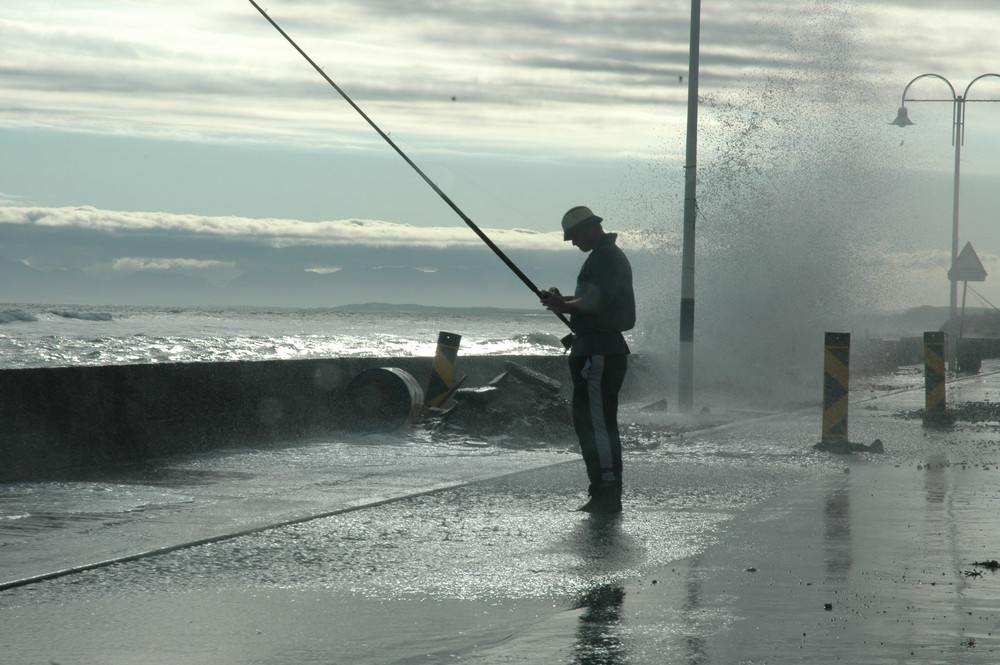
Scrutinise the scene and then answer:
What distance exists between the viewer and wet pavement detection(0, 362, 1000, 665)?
4297mm

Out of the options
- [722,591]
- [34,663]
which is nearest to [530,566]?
[722,591]

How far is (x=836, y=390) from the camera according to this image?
11703 millimetres

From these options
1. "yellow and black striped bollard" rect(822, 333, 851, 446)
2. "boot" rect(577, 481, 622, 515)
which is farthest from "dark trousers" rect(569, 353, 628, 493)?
"yellow and black striped bollard" rect(822, 333, 851, 446)

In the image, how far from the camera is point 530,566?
5.64 m

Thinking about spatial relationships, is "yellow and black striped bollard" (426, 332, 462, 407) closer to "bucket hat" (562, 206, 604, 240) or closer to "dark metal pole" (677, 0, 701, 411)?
"dark metal pole" (677, 0, 701, 411)

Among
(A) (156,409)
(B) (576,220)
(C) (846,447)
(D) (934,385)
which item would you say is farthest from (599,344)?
(D) (934,385)

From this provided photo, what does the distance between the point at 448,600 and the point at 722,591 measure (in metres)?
1.18

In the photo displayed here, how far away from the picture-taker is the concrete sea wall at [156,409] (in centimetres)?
876

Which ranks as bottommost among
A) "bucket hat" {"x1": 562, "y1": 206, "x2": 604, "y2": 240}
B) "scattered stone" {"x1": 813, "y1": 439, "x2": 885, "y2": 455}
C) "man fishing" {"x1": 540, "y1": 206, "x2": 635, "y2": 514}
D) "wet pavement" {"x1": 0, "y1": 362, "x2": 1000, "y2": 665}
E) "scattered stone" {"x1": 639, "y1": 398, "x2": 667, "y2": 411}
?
"scattered stone" {"x1": 639, "y1": 398, "x2": 667, "y2": 411}

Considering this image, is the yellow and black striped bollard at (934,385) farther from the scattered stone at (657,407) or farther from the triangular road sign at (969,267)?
the triangular road sign at (969,267)

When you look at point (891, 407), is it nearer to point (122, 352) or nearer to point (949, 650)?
point (949, 650)

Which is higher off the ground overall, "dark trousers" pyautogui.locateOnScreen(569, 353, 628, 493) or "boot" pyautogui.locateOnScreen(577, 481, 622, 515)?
"dark trousers" pyautogui.locateOnScreen(569, 353, 628, 493)

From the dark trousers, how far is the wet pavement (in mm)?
415

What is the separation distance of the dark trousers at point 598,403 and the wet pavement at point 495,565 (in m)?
0.42
